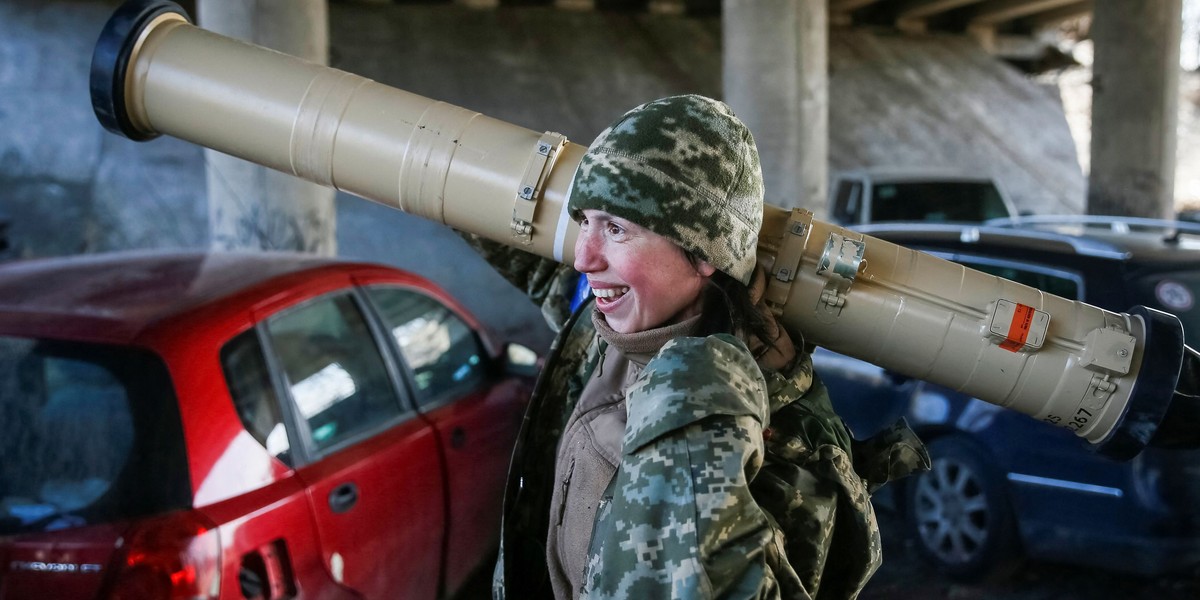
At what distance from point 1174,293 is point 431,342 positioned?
302 centimetres

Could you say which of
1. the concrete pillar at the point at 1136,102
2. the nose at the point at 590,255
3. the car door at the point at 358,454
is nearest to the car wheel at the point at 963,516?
the car door at the point at 358,454

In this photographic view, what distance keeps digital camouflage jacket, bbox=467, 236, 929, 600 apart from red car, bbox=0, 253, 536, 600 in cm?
104

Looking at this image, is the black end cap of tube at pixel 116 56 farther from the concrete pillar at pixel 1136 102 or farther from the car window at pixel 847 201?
the concrete pillar at pixel 1136 102

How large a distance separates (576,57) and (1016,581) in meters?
12.3

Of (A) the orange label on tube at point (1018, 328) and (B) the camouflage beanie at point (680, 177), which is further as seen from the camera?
(A) the orange label on tube at point (1018, 328)

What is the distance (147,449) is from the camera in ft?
8.15

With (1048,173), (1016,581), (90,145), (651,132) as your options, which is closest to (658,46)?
(1048,173)

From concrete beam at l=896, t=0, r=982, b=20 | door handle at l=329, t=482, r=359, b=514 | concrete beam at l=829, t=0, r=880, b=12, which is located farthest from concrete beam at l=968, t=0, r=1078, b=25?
door handle at l=329, t=482, r=359, b=514

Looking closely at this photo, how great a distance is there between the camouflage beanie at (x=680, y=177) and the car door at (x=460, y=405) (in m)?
2.08

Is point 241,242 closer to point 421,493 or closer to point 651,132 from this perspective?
point 421,493

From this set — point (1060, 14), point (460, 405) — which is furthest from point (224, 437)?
point (1060, 14)

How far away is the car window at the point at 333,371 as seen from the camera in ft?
9.80

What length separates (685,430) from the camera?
137 centimetres

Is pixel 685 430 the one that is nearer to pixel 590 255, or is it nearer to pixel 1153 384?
pixel 590 255
